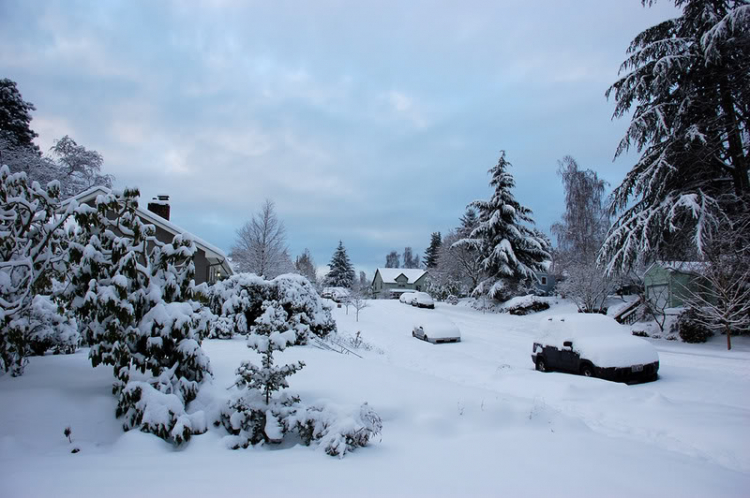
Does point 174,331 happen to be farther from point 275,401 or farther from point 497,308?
point 497,308

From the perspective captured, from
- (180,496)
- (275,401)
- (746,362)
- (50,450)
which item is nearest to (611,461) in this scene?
(275,401)

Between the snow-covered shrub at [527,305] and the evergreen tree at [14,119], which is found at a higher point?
the evergreen tree at [14,119]

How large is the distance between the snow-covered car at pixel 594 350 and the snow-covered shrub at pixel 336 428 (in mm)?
8498

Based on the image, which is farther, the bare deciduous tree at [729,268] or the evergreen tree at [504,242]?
the evergreen tree at [504,242]

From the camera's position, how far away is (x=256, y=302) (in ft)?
43.0

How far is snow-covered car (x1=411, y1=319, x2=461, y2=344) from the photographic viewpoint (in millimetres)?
19359

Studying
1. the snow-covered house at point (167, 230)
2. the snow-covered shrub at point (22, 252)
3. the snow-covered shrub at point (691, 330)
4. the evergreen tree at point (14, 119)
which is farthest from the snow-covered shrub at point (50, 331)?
the evergreen tree at point (14, 119)

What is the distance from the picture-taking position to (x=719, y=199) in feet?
52.0

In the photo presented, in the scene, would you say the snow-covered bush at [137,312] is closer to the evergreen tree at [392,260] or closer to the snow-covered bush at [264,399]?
the snow-covered bush at [264,399]

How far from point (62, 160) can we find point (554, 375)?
36.3 metres

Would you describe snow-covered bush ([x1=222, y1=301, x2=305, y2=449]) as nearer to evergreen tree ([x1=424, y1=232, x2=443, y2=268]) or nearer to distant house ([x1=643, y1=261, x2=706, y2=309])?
distant house ([x1=643, y1=261, x2=706, y2=309])

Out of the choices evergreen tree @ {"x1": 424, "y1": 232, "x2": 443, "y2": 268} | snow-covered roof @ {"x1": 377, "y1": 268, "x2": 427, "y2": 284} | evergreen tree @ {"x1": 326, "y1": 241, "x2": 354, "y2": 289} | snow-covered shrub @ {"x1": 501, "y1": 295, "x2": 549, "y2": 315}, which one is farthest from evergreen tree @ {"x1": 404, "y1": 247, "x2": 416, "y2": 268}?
snow-covered shrub @ {"x1": 501, "y1": 295, "x2": 549, "y2": 315}

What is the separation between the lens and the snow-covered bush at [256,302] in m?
12.1

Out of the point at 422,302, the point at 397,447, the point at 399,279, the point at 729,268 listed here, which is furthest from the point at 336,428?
the point at 399,279
